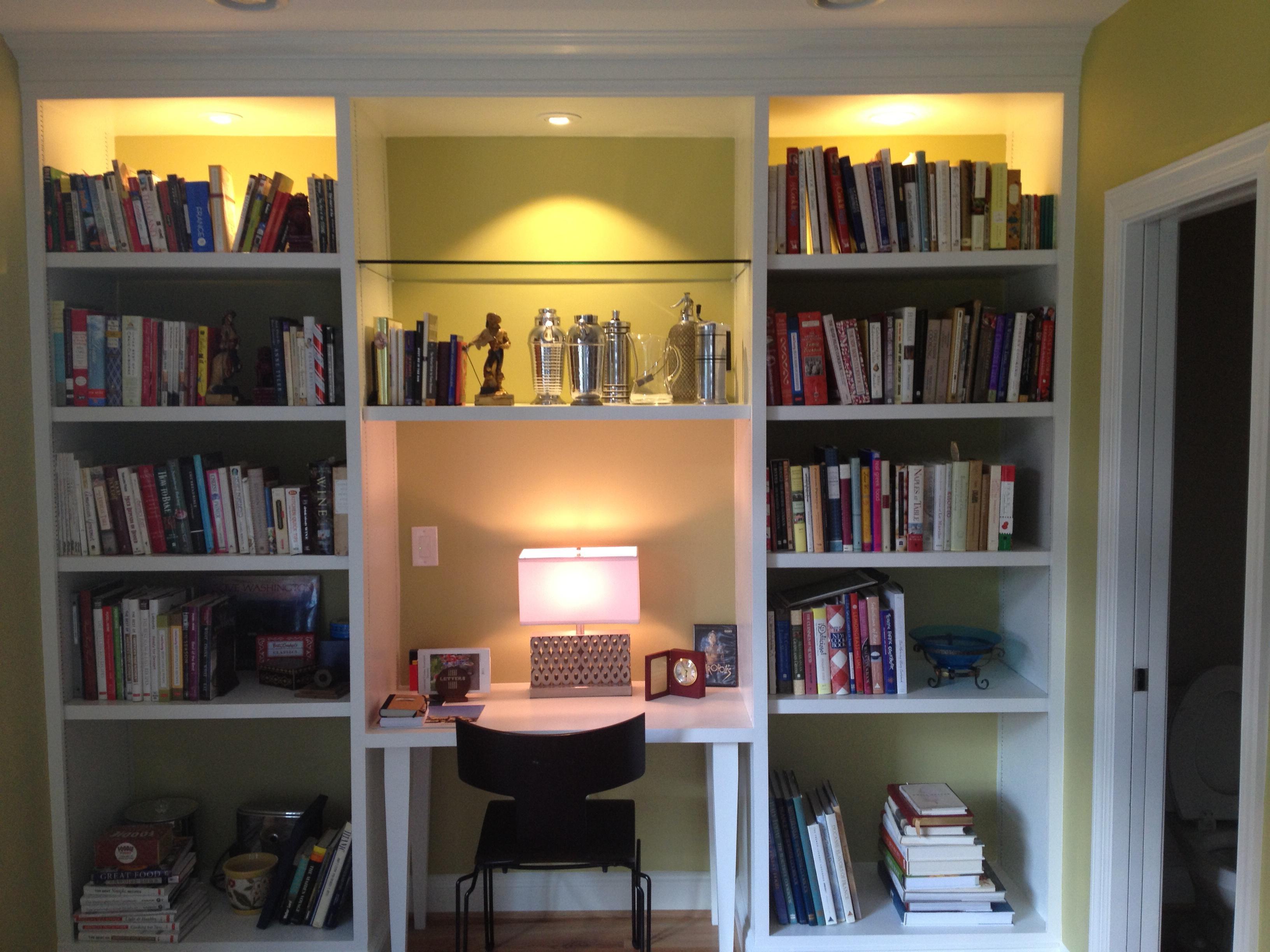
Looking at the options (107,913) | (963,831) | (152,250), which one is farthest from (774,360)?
(107,913)

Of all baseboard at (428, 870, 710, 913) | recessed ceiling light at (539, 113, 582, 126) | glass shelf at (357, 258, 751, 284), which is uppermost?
recessed ceiling light at (539, 113, 582, 126)

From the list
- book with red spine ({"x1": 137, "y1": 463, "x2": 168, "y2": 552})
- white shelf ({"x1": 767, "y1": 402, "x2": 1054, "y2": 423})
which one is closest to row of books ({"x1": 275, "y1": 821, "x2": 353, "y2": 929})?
book with red spine ({"x1": 137, "y1": 463, "x2": 168, "y2": 552})

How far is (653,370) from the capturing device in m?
2.93

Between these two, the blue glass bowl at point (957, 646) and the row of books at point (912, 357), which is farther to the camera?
the blue glass bowl at point (957, 646)

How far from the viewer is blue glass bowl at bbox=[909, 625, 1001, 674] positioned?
2830 mm

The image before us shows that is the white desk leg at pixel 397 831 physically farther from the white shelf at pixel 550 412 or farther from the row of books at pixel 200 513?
the white shelf at pixel 550 412

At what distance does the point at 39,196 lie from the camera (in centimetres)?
264

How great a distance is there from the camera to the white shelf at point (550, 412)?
272 centimetres

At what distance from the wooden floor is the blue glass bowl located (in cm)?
110

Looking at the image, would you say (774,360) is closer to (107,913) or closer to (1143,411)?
(1143,411)

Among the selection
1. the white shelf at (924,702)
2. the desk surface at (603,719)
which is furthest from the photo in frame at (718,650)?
the white shelf at (924,702)

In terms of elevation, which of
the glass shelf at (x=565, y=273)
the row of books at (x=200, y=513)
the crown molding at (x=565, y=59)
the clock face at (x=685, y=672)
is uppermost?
the crown molding at (x=565, y=59)

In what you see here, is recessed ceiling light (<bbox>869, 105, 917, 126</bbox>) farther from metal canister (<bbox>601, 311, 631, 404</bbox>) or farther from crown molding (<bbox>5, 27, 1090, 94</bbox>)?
metal canister (<bbox>601, 311, 631, 404</bbox>)

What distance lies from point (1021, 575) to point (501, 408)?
1634 millimetres
